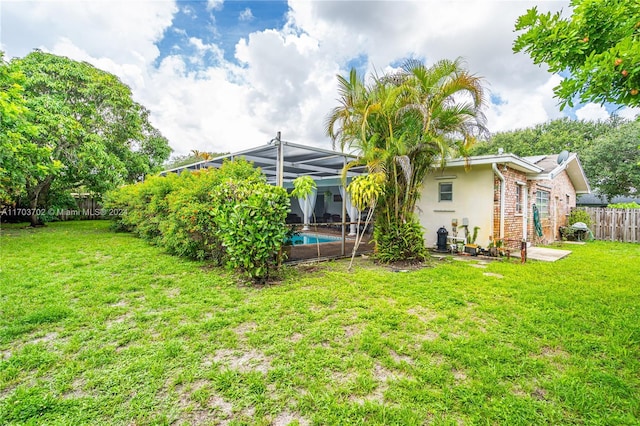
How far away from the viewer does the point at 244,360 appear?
282 centimetres

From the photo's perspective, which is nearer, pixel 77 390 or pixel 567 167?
pixel 77 390

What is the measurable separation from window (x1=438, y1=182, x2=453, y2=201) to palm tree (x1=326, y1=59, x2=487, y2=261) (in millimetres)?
2332

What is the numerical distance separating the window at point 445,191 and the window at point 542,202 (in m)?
4.75

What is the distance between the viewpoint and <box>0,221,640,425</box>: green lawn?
2139 millimetres

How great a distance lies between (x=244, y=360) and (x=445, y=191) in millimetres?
8671

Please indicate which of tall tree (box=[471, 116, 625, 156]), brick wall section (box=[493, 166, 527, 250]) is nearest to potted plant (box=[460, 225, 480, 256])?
brick wall section (box=[493, 166, 527, 250])

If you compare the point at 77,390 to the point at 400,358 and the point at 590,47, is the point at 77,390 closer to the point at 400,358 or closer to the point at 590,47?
the point at 400,358

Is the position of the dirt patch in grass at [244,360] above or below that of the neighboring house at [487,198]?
below

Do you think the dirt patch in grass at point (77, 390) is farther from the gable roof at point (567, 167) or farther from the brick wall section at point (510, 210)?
the gable roof at point (567, 167)

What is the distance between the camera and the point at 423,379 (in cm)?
250

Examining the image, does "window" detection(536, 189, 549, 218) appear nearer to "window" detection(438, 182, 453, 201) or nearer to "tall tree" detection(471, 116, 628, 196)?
"window" detection(438, 182, 453, 201)

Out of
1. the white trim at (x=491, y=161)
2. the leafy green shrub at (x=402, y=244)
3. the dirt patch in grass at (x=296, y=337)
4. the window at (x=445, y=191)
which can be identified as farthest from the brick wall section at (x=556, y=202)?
the dirt patch in grass at (x=296, y=337)

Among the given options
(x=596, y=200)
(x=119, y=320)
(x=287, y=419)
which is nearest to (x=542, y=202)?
(x=287, y=419)

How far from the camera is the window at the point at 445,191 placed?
9.45 m
